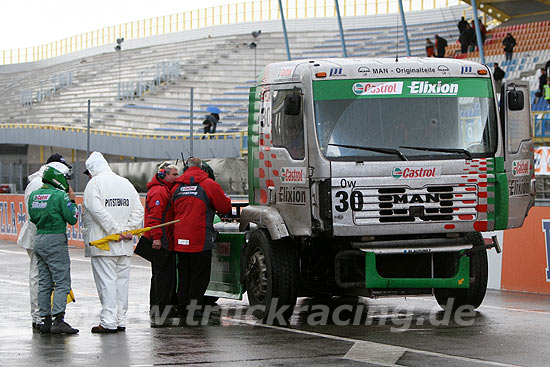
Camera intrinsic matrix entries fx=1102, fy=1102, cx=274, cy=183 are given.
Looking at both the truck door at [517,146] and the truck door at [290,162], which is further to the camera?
the truck door at [517,146]

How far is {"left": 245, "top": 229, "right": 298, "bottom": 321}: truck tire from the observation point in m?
11.8

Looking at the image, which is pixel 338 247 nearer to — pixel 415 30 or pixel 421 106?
pixel 421 106

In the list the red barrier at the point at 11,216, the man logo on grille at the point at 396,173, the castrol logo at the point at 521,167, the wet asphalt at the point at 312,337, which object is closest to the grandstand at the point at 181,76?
the red barrier at the point at 11,216

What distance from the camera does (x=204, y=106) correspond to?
55.1 metres

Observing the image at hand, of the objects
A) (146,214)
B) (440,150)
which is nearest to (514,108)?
(440,150)

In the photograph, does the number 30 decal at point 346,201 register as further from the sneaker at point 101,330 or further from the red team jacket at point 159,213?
the sneaker at point 101,330

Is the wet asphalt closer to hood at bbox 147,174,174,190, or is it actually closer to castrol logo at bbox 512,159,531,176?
hood at bbox 147,174,174,190

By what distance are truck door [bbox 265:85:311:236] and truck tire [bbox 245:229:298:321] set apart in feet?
0.96

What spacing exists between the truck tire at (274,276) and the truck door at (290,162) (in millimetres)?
292

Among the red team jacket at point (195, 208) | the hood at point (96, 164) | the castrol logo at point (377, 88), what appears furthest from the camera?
the red team jacket at point (195, 208)

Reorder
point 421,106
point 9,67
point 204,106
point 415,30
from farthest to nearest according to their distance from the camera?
point 9,67
point 415,30
point 204,106
point 421,106

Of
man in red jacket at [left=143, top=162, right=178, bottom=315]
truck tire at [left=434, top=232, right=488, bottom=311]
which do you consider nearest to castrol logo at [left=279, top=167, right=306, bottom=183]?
man in red jacket at [left=143, top=162, right=178, bottom=315]

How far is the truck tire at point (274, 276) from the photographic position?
38.7ft

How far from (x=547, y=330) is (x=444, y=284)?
45.5 inches
